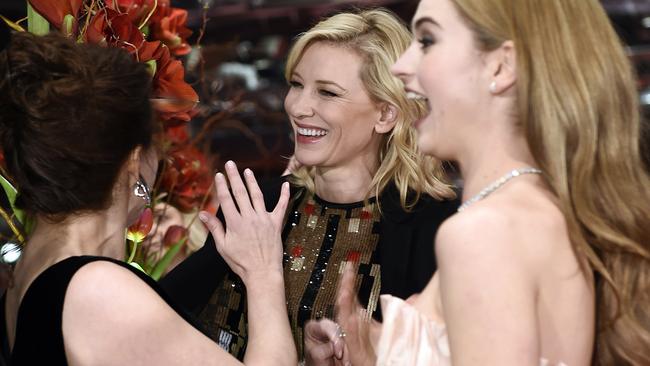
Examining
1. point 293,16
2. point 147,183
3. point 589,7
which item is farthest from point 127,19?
point 293,16

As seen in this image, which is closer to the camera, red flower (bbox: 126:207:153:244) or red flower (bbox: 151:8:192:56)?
red flower (bbox: 126:207:153:244)

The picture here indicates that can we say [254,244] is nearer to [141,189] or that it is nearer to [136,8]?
[141,189]

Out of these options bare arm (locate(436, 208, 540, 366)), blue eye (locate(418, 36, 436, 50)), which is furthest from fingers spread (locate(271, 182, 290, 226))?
bare arm (locate(436, 208, 540, 366))

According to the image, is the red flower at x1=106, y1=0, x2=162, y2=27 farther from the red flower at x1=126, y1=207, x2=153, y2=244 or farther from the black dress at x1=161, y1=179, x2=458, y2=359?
the black dress at x1=161, y1=179, x2=458, y2=359

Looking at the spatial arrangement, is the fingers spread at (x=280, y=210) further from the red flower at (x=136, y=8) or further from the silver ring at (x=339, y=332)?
the red flower at (x=136, y=8)

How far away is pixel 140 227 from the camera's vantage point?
192cm

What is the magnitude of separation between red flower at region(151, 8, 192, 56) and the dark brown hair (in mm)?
562

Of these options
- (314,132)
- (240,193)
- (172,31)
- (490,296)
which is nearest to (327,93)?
(314,132)

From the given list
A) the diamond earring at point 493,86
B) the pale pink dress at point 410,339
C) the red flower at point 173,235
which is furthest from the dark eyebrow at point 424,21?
the red flower at point 173,235

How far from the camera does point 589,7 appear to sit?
4.38ft

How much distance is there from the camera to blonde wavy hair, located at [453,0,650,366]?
128 cm

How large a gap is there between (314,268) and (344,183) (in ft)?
0.74

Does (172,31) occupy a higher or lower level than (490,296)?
lower

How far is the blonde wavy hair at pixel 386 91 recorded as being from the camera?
7.27ft
